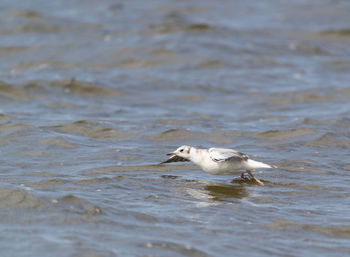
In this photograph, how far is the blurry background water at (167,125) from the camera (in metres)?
7.32

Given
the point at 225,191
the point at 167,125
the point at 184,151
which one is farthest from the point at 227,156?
the point at 167,125

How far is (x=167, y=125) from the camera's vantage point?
13156mm

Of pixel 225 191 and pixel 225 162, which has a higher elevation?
pixel 225 162

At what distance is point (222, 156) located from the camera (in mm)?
9258

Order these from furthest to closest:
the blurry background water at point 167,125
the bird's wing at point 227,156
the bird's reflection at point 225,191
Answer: the bird's wing at point 227,156 < the bird's reflection at point 225,191 < the blurry background water at point 167,125

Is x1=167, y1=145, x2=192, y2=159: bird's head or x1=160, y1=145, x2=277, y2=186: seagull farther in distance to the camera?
x1=167, y1=145, x2=192, y2=159: bird's head

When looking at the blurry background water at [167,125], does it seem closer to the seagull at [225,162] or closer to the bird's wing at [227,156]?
the seagull at [225,162]

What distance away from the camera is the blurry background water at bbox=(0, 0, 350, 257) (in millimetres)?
7320

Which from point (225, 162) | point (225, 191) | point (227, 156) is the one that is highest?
point (227, 156)

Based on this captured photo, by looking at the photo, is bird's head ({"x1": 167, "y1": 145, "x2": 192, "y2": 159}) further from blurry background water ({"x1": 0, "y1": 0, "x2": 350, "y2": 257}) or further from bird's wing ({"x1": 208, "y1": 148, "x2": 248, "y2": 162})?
bird's wing ({"x1": 208, "y1": 148, "x2": 248, "y2": 162})

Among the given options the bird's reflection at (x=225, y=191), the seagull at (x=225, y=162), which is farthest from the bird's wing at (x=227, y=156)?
the bird's reflection at (x=225, y=191)

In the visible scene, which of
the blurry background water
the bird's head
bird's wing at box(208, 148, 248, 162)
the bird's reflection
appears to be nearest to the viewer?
the blurry background water

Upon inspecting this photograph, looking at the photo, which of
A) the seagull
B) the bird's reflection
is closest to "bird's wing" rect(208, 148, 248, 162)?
the seagull

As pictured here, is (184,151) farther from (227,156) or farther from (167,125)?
(167,125)
